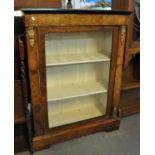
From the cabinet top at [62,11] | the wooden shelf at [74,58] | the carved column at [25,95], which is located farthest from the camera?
the wooden shelf at [74,58]

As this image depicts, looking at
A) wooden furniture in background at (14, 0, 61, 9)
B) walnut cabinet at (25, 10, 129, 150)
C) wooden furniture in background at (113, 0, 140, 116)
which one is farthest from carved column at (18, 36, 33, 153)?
wooden furniture in background at (113, 0, 140, 116)

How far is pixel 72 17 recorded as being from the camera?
1.38 meters

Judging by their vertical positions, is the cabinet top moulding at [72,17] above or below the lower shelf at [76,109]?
above

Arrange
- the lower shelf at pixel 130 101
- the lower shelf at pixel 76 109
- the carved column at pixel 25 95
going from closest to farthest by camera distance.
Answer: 1. the carved column at pixel 25 95
2. the lower shelf at pixel 76 109
3. the lower shelf at pixel 130 101

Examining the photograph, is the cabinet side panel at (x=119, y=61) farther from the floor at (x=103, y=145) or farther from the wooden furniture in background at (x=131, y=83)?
the floor at (x=103, y=145)

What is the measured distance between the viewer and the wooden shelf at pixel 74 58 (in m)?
1.58

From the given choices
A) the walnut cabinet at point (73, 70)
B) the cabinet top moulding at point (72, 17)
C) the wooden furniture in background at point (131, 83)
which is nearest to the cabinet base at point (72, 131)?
the walnut cabinet at point (73, 70)

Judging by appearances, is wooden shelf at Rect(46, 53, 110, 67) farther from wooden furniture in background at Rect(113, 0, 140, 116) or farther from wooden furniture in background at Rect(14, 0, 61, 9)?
wooden furniture in background at Rect(14, 0, 61, 9)

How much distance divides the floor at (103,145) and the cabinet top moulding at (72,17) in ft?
3.46

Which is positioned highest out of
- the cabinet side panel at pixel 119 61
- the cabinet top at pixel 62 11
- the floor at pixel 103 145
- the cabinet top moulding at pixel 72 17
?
the cabinet top at pixel 62 11

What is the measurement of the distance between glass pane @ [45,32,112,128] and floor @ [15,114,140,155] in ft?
0.65

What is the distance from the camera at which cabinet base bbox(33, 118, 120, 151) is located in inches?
63.0
